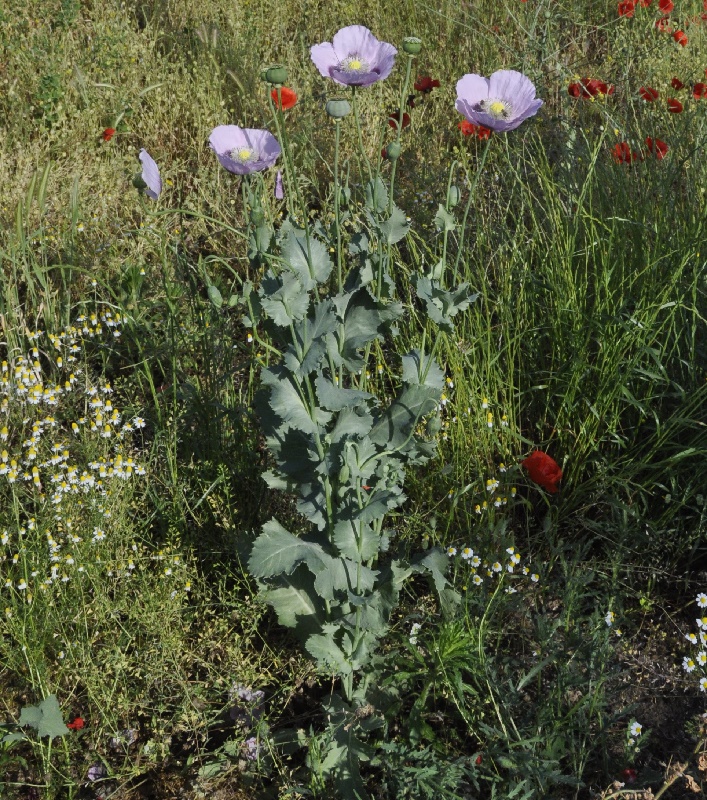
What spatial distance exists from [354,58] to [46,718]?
1.45m

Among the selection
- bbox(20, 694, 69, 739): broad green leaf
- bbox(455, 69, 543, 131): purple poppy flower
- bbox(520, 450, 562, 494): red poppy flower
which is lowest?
bbox(20, 694, 69, 739): broad green leaf

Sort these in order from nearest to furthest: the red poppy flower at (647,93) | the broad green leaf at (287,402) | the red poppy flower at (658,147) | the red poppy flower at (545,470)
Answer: the broad green leaf at (287,402)
the red poppy flower at (545,470)
the red poppy flower at (658,147)
the red poppy flower at (647,93)

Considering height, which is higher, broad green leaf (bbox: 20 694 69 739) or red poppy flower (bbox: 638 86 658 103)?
red poppy flower (bbox: 638 86 658 103)

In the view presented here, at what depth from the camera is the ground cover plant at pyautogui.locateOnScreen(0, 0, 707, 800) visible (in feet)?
5.41

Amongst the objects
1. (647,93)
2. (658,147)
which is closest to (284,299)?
(658,147)

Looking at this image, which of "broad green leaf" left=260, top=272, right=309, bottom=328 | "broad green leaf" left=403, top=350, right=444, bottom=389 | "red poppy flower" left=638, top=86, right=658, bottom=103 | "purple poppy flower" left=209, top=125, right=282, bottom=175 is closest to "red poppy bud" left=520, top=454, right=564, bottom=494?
"broad green leaf" left=403, top=350, right=444, bottom=389

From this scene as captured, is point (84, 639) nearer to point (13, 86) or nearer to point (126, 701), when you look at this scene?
point (126, 701)

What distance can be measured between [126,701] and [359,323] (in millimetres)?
975

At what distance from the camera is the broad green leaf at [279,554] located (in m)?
1.59

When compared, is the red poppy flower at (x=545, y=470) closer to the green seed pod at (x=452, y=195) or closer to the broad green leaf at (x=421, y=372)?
the broad green leaf at (x=421, y=372)

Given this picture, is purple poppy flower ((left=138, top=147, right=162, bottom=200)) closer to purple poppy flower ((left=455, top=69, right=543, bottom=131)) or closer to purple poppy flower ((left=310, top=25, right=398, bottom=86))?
purple poppy flower ((left=310, top=25, right=398, bottom=86))

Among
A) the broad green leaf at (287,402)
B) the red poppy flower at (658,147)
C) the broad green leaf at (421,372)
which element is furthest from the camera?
the red poppy flower at (658,147)

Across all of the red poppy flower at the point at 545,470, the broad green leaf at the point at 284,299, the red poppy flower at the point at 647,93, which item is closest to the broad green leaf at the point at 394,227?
the broad green leaf at the point at 284,299

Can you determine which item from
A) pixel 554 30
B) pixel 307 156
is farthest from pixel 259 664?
pixel 554 30
